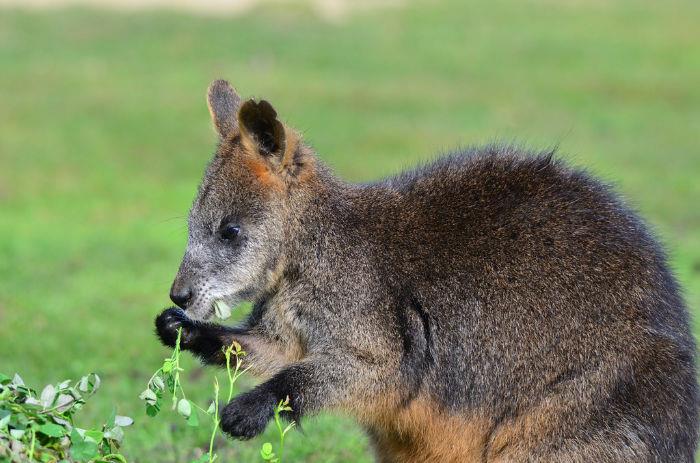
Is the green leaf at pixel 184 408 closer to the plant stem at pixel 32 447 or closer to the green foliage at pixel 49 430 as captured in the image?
the green foliage at pixel 49 430

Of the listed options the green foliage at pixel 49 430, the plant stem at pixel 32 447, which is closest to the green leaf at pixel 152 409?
Answer: the green foliage at pixel 49 430

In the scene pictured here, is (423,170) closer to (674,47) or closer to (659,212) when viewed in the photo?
(659,212)

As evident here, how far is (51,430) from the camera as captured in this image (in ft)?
14.0

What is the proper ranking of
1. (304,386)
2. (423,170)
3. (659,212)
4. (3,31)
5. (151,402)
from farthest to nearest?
(3,31), (659,212), (423,170), (304,386), (151,402)

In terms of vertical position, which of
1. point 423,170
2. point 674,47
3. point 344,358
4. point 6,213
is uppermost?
point 674,47

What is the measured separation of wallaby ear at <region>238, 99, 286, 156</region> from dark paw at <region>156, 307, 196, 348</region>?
848mm

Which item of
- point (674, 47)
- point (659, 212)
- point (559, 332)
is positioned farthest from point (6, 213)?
point (674, 47)

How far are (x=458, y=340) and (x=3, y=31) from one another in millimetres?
20370

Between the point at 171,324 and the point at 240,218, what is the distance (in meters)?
0.59

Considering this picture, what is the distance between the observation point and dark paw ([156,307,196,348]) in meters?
5.38

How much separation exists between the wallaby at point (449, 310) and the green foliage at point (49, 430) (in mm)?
660

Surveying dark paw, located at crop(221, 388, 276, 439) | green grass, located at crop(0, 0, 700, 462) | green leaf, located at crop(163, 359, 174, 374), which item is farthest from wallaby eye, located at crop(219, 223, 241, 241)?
green grass, located at crop(0, 0, 700, 462)

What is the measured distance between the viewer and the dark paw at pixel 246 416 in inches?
195

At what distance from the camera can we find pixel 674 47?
975 inches
